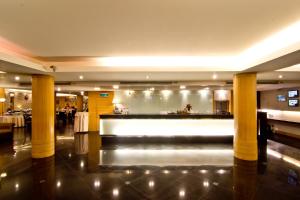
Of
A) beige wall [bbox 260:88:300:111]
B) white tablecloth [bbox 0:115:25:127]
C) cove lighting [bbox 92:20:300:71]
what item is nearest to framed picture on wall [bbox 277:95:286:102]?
beige wall [bbox 260:88:300:111]

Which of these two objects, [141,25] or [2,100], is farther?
[2,100]

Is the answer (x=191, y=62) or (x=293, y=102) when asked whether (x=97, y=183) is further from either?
(x=293, y=102)

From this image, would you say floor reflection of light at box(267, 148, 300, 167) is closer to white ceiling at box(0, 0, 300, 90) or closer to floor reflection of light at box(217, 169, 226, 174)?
floor reflection of light at box(217, 169, 226, 174)

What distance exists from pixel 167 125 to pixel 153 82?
1.99m

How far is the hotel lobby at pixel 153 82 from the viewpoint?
2600mm

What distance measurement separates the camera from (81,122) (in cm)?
1060

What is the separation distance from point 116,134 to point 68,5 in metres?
6.20

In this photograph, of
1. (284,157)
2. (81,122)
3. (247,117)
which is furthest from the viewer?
(81,122)

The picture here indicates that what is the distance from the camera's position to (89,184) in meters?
3.80

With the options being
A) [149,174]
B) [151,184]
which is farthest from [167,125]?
[151,184]

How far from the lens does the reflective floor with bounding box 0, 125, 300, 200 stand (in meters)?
3.42

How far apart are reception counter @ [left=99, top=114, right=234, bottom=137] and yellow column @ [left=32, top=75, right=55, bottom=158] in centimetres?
245

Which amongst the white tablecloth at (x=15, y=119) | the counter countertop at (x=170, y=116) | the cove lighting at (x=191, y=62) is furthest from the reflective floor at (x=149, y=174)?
the white tablecloth at (x=15, y=119)

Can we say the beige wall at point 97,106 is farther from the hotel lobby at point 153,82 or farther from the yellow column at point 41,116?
the yellow column at point 41,116
